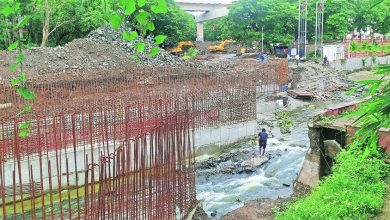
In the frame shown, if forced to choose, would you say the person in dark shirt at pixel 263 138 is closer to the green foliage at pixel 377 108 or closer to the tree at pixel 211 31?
the green foliage at pixel 377 108

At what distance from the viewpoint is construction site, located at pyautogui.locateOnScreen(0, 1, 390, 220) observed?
716 centimetres

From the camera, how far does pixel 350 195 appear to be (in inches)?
315

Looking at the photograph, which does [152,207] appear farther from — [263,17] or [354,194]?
[263,17]

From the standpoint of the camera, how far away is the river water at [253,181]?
12.7 m

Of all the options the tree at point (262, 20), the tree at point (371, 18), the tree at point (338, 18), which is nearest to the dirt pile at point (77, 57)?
the tree at point (262, 20)

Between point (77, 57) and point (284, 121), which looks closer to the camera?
point (284, 121)

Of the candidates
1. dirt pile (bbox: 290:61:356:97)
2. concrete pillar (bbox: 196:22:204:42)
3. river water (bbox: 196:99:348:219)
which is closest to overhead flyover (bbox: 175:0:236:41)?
concrete pillar (bbox: 196:22:204:42)

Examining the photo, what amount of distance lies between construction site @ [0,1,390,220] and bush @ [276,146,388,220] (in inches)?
69.3

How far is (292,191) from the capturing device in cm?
1327

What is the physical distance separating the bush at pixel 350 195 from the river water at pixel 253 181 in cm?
359

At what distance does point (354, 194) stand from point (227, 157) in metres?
8.56

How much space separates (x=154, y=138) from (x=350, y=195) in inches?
144

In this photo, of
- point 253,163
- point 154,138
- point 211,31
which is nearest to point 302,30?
point 211,31

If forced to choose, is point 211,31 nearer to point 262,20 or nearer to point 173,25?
point 173,25
